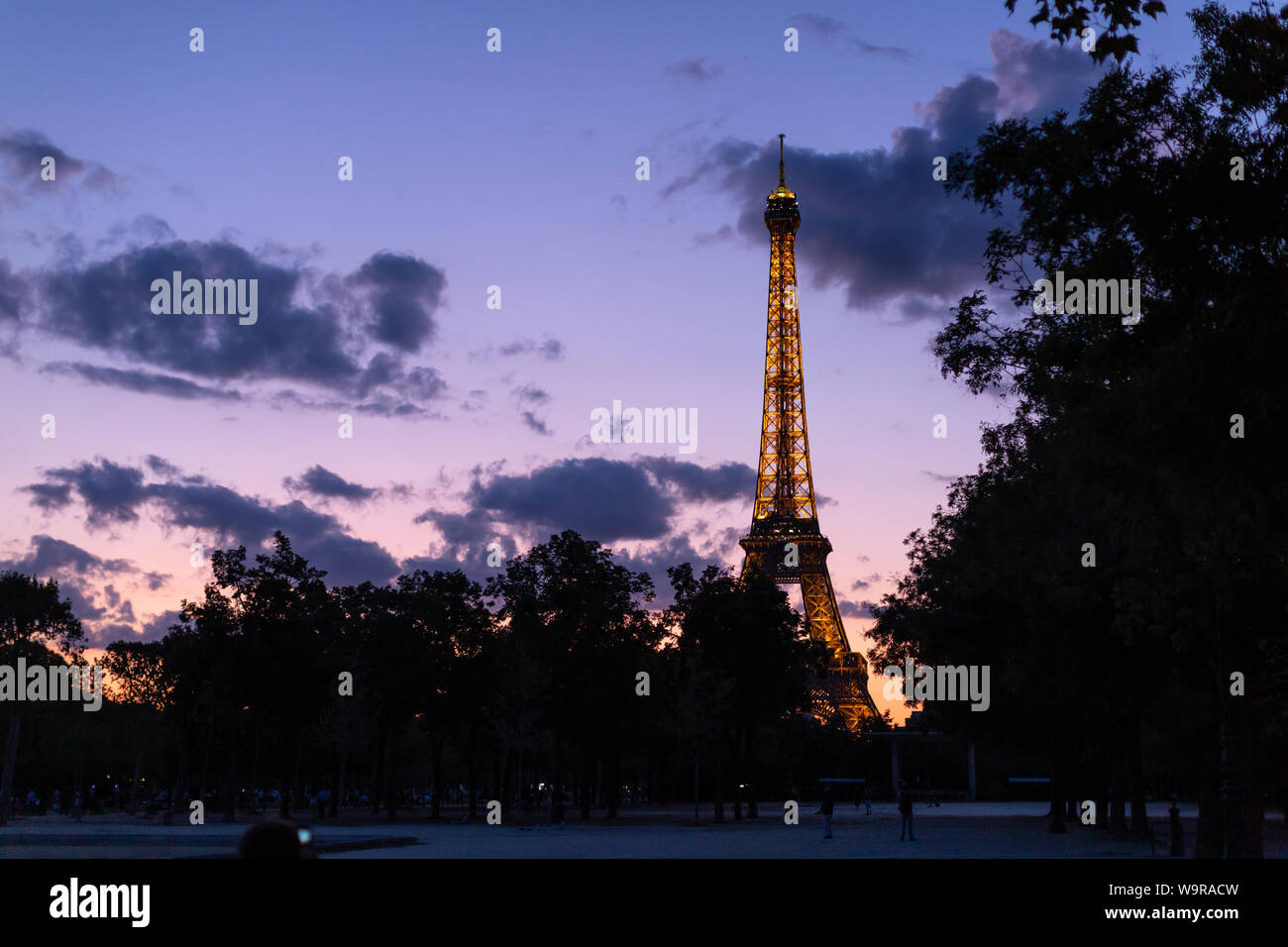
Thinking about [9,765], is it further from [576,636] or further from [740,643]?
[740,643]

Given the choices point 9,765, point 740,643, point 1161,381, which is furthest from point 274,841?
point 740,643

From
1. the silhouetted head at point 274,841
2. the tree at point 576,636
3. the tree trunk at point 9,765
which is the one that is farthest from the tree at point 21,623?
the silhouetted head at point 274,841

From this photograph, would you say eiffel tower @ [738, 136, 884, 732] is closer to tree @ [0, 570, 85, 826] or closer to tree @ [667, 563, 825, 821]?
tree @ [667, 563, 825, 821]

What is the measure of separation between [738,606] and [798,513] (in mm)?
49062

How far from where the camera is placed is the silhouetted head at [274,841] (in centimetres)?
472

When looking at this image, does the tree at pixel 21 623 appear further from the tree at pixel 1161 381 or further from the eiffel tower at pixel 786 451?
the eiffel tower at pixel 786 451

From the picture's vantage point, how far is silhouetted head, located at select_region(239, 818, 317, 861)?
15.5 ft

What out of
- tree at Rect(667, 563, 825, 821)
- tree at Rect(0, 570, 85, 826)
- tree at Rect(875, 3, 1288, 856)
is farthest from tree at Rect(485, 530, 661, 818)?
tree at Rect(875, 3, 1288, 856)

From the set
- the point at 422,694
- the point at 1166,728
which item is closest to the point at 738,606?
the point at 422,694

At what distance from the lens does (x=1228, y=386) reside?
52.7ft

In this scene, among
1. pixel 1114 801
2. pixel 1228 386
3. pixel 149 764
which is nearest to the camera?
pixel 1228 386

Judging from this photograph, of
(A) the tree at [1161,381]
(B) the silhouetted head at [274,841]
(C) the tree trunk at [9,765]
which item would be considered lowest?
(C) the tree trunk at [9,765]

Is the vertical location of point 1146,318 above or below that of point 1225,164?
below
